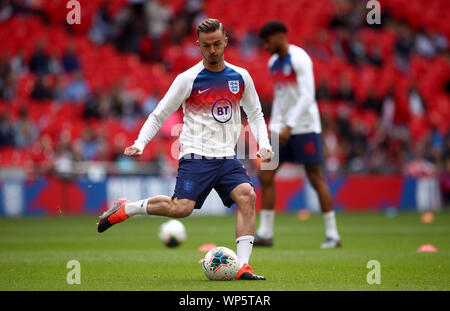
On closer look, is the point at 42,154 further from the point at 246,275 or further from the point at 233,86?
the point at 246,275

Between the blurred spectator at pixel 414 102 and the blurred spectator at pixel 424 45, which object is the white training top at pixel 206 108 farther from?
the blurred spectator at pixel 424 45

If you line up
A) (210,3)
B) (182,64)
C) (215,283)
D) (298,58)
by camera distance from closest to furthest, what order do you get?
(215,283) → (298,58) → (182,64) → (210,3)

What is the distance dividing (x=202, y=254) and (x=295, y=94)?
2.61m

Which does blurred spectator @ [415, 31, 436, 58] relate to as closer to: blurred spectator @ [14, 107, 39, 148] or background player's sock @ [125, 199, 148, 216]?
blurred spectator @ [14, 107, 39, 148]

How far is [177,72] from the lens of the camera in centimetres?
2077

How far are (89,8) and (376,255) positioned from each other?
1496cm

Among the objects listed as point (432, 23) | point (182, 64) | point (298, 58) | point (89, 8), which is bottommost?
point (298, 58)

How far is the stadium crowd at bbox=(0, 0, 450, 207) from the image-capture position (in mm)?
18094

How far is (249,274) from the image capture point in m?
6.45

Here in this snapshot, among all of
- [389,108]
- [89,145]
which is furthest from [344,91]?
[89,145]

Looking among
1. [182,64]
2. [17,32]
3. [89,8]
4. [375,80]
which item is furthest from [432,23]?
[17,32]

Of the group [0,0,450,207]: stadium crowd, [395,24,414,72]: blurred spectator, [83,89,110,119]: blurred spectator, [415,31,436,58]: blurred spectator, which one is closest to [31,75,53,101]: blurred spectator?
[0,0,450,207]: stadium crowd

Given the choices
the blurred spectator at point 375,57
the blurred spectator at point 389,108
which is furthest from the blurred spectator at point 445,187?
the blurred spectator at point 375,57
